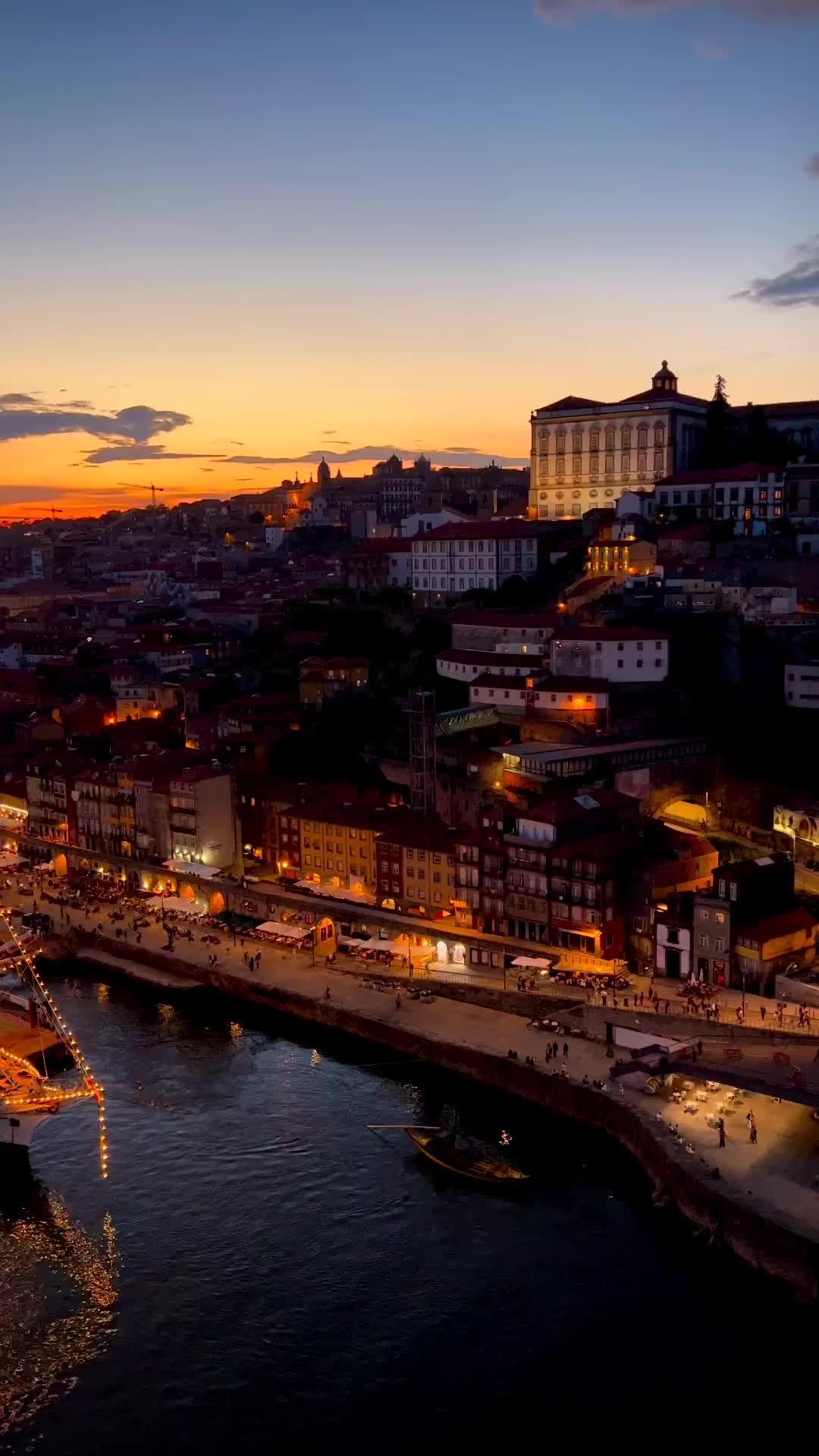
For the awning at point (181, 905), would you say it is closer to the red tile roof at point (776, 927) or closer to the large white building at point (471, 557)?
the red tile roof at point (776, 927)

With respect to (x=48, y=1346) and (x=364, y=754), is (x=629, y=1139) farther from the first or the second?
(x=364, y=754)

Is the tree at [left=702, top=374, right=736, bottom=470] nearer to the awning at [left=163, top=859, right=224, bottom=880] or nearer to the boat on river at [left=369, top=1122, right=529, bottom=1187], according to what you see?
the awning at [left=163, top=859, right=224, bottom=880]

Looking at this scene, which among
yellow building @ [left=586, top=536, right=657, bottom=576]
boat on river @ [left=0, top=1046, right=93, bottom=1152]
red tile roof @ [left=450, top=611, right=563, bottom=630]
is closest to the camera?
boat on river @ [left=0, top=1046, right=93, bottom=1152]

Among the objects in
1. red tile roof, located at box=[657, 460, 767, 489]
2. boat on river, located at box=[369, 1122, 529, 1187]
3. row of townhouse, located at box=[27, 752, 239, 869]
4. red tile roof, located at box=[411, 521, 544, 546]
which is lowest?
boat on river, located at box=[369, 1122, 529, 1187]

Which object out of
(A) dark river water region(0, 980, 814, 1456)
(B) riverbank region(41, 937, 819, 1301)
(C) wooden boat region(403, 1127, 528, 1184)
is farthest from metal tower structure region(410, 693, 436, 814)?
(C) wooden boat region(403, 1127, 528, 1184)

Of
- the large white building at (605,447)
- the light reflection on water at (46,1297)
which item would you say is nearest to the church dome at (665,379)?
the large white building at (605,447)

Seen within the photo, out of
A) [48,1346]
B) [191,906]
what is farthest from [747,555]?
[48,1346]

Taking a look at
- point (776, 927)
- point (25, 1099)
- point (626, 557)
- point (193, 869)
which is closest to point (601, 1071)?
point (776, 927)
